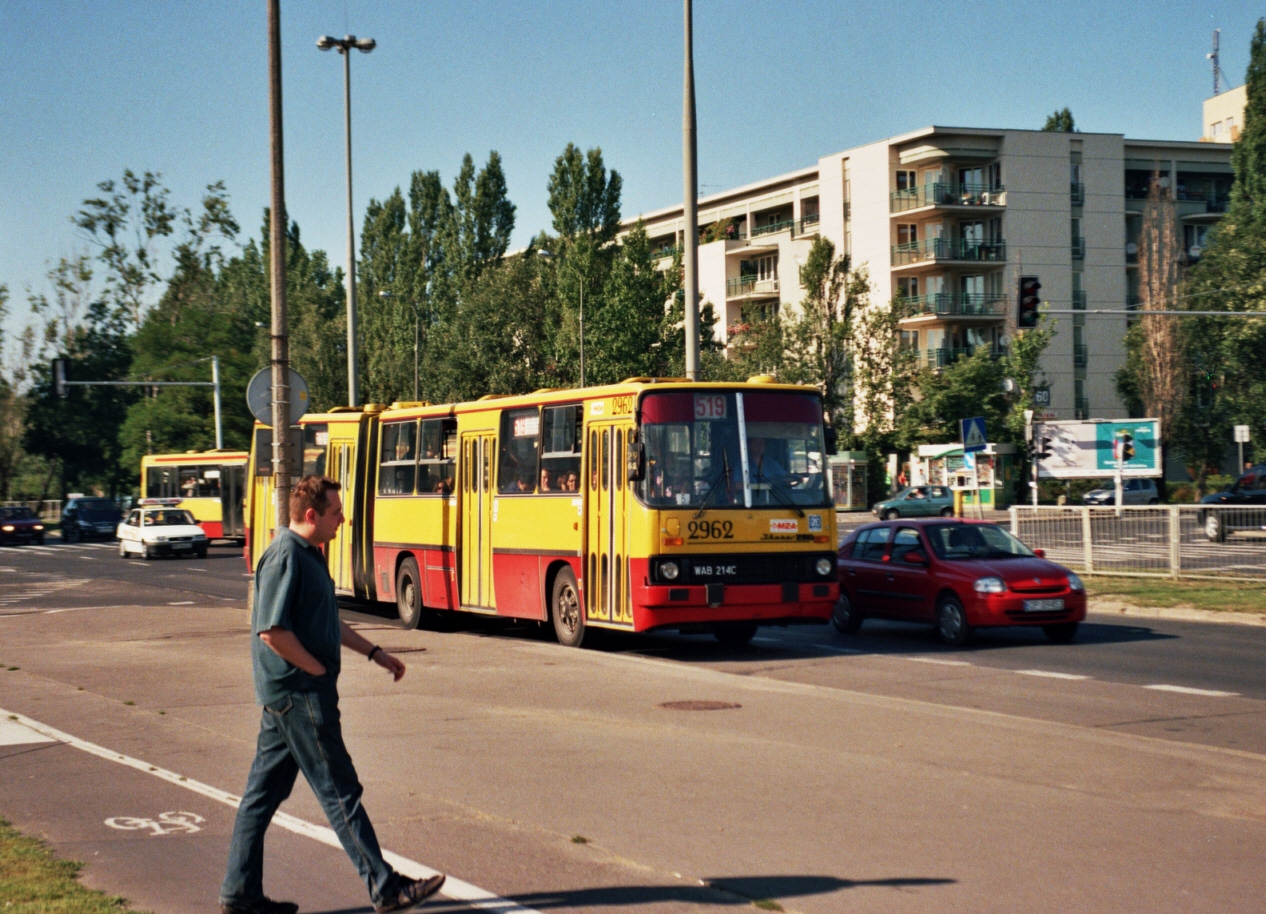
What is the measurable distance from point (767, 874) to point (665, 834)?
879 millimetres

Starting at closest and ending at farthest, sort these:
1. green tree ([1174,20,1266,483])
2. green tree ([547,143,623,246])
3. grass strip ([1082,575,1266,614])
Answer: grass strip ([1082,575,1266,614]) < green tree ([1174,20,1266,483]) < green tree ([547,143,623,246])

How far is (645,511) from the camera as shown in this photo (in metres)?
16.3

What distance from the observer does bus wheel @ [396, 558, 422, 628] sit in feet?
68.9

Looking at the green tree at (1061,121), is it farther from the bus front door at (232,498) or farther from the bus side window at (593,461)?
the bus side window at (593,461)

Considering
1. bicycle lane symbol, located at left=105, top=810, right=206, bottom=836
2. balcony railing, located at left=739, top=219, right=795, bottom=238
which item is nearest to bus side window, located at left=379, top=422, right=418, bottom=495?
bicycle lane symbol, located at left=105, top=810, right=206, bottom=836

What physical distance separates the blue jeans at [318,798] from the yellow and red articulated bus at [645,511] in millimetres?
10363

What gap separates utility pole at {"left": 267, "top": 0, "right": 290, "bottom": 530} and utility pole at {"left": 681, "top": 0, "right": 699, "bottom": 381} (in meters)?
6.87

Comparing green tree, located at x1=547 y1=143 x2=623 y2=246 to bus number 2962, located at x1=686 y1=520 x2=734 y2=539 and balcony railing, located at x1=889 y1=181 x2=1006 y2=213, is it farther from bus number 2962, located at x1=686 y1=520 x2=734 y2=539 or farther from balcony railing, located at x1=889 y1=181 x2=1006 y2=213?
bus number 2962, located at x1=686 y1=520 x2=734 y2=539

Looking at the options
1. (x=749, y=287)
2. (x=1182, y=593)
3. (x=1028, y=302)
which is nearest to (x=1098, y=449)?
(x=749, y=287)

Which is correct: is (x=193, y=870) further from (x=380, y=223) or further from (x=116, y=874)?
(x=380, y=223)

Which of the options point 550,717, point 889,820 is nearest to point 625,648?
point 550,717

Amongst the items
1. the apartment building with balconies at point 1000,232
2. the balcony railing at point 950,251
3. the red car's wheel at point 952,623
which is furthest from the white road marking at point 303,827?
the balcony railing at point 950,251

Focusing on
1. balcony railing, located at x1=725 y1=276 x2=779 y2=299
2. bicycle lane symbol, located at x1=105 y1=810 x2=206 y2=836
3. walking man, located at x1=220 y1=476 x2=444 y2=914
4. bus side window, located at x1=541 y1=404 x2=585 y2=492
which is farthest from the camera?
balcony railing, located at x1=725 y1=276 x2=779 y2=299

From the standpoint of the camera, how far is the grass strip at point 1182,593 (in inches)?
837
